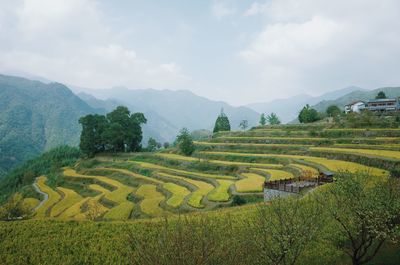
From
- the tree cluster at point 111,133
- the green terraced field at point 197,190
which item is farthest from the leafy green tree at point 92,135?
the green terraced field at point 197,190

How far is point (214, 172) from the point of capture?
44.8 m

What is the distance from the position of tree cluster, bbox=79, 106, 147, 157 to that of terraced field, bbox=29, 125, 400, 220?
390 inches

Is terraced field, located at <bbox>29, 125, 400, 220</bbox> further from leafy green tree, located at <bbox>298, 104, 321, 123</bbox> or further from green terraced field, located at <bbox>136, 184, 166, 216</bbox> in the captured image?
leafy green tree, located at <bbox>298, 104, 321, 123</bbox>

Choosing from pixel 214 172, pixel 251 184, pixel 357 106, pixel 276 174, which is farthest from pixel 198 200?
pixel 357 106

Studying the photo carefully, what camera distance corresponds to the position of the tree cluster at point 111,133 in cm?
7175

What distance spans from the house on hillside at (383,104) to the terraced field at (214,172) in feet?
103

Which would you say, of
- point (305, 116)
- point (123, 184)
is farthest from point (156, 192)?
point (305, 116)

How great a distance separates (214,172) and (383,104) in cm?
6067

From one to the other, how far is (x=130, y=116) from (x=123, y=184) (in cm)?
3579

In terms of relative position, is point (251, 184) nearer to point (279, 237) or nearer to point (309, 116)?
point (279, 237)

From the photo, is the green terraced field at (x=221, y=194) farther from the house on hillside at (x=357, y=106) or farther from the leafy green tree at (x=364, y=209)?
the house on hillside at (x=357, y=106)

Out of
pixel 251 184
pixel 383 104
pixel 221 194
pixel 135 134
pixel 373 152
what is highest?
pixel 383 104

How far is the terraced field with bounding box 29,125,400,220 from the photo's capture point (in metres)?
30.0

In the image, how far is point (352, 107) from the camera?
86.0m
